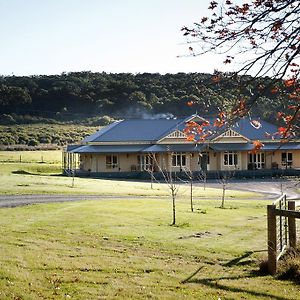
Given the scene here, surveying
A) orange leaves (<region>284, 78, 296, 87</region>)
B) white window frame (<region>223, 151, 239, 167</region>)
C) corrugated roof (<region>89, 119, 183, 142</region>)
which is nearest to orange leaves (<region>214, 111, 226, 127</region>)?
orange leaves (<region>284, 78, 296, 87</region>)

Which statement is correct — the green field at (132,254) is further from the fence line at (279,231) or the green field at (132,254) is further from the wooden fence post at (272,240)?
the fence line at (279,231)

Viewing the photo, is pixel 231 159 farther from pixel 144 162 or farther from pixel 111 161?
pixel 111 161

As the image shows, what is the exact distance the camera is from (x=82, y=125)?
11912 cm

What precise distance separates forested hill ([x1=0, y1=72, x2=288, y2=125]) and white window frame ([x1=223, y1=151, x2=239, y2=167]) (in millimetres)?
58286

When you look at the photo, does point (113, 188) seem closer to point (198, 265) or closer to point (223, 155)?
point (223, 155)

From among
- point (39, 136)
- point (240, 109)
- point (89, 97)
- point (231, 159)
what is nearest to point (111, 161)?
point (231, 159)

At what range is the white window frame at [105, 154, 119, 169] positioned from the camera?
5825cm

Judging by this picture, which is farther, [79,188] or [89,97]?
[89,97]

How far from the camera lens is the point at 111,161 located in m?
58.4

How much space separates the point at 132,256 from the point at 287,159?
4897cm

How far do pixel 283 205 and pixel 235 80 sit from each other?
21.4 feet

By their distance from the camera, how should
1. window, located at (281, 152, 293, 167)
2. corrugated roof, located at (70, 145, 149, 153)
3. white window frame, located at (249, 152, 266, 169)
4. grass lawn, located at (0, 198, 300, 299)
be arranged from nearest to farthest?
grass lawn, located at (0, 198, 300, 299)
corrugated roof, located at (70, 145, 149, 153)
white window frame, located at (249, 152, 266, 169)
window, located at (281, 152, 293, 167)

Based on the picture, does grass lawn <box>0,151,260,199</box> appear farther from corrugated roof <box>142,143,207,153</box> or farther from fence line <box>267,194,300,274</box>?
fence line <box>267,194,300,274</box>

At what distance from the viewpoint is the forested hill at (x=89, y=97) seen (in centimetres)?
12488
